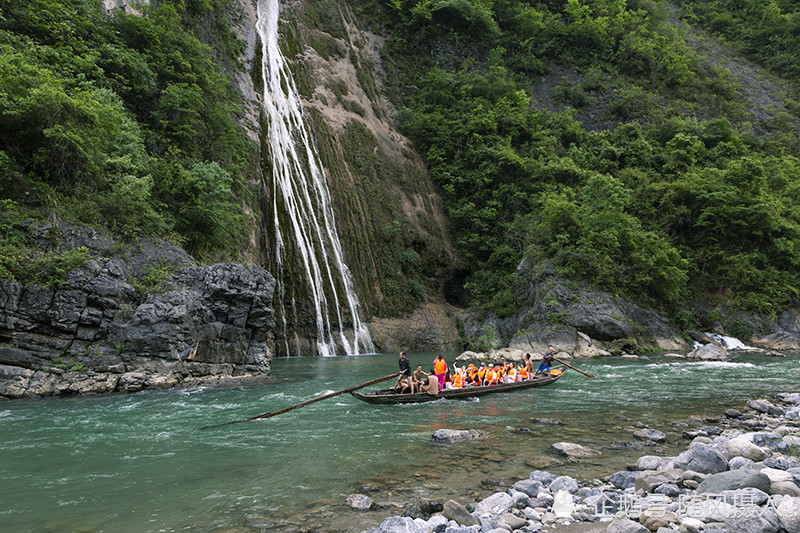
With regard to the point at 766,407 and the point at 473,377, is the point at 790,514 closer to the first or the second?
the point at 766,407

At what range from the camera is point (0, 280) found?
1080 cm

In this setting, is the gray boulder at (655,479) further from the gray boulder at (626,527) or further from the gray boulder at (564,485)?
the gray boulder at (626,527)

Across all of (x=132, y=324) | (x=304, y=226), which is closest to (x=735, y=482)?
(x=132, y=324)

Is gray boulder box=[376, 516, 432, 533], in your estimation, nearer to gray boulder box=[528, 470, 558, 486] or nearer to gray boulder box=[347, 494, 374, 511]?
gray boulder box=[347, 494, 374, 511]

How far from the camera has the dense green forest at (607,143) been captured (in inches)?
1027

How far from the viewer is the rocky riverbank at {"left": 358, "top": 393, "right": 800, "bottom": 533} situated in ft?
12.9

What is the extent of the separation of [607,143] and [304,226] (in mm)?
25243

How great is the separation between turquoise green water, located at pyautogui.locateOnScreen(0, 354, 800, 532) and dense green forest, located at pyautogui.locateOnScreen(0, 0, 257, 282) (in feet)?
17.9

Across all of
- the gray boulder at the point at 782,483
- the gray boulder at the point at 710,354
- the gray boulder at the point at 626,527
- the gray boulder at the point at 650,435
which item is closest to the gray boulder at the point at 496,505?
the gray boulder at the point at 626,527

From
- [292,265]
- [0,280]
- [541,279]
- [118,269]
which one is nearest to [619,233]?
[541,279]

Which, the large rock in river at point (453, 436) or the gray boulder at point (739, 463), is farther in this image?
the large rock in river at point (453, 436)

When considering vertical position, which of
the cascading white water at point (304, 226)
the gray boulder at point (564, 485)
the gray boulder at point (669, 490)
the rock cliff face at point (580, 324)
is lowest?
the gray boulder at point (564, 485)

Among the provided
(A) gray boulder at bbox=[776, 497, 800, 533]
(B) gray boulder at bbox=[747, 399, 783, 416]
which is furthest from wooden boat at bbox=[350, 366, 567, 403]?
(A) gray boulder at bbox=[776, 497, 800, 533]

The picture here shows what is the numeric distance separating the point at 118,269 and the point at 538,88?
41.4m
